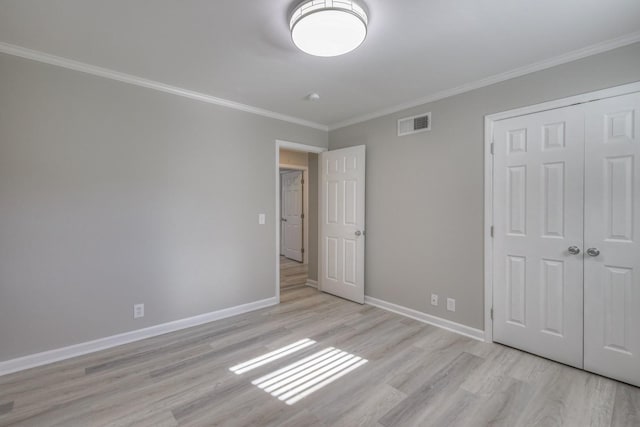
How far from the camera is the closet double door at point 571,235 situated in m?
2.11

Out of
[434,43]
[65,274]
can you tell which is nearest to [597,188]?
[434,43]

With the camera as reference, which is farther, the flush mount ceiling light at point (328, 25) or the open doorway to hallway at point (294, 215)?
the open doorway to hallway at point (294, 215)

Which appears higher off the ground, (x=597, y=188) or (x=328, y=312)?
(x=597, y=188)

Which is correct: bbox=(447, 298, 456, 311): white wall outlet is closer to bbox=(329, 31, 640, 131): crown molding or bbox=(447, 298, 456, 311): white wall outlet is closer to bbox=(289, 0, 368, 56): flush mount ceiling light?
bbox=(329, 31, 640, 131): crown molding

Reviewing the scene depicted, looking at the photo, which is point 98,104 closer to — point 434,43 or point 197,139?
point 197,139

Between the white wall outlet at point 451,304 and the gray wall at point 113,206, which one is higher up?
the gray wall at point 113,206

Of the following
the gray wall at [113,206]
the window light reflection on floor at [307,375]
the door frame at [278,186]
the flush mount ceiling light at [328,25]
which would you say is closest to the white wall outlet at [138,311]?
the gray wall at [113,206]

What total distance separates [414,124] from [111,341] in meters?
3.82

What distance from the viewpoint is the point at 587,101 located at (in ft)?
7.41

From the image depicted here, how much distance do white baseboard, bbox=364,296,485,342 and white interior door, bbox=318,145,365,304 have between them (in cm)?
23

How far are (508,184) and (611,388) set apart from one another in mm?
1675

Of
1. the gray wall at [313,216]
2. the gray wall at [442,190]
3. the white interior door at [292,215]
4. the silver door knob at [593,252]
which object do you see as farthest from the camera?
the white interior door at [292,215]

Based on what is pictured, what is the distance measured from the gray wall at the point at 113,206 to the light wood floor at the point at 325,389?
0.44 m

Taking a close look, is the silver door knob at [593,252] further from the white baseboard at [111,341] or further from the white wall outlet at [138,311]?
the white wall outlet at [138,311]
